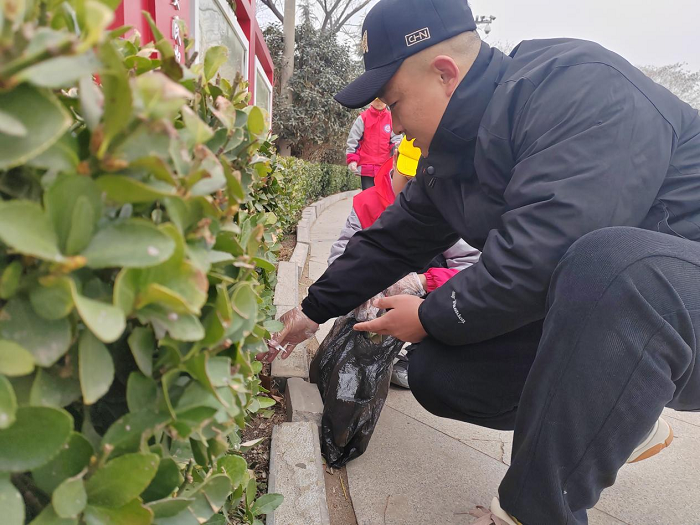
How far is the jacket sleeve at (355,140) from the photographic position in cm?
747

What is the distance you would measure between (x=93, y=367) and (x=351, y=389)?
1.73 metres

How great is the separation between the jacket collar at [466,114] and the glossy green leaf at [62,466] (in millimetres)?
1688

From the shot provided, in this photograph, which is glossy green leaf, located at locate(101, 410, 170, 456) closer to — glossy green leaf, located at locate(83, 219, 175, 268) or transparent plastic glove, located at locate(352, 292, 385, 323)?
glossy green leaf, located at locate(83, 219, 175, 268)

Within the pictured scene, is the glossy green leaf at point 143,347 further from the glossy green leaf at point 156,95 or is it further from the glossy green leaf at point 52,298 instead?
the glossy green leaf at point 156,95

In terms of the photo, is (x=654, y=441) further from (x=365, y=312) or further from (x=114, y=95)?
(x=114, y=95)

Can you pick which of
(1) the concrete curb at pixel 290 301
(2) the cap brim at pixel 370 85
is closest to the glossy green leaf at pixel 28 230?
(2) the cap brim at pixel 370 85

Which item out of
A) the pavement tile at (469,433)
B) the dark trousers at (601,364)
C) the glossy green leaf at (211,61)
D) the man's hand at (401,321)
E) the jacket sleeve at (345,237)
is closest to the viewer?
the glossy green leaf at (211,61)

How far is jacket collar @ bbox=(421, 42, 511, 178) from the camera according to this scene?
187cm

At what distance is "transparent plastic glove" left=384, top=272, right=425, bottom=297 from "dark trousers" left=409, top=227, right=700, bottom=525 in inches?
50.7

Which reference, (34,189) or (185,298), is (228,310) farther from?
(34,189)

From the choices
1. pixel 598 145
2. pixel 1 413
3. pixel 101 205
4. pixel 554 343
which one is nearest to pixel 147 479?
pixel 1 413

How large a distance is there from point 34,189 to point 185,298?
0.18 meters

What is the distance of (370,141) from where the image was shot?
7469 mm

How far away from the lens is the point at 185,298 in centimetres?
50
